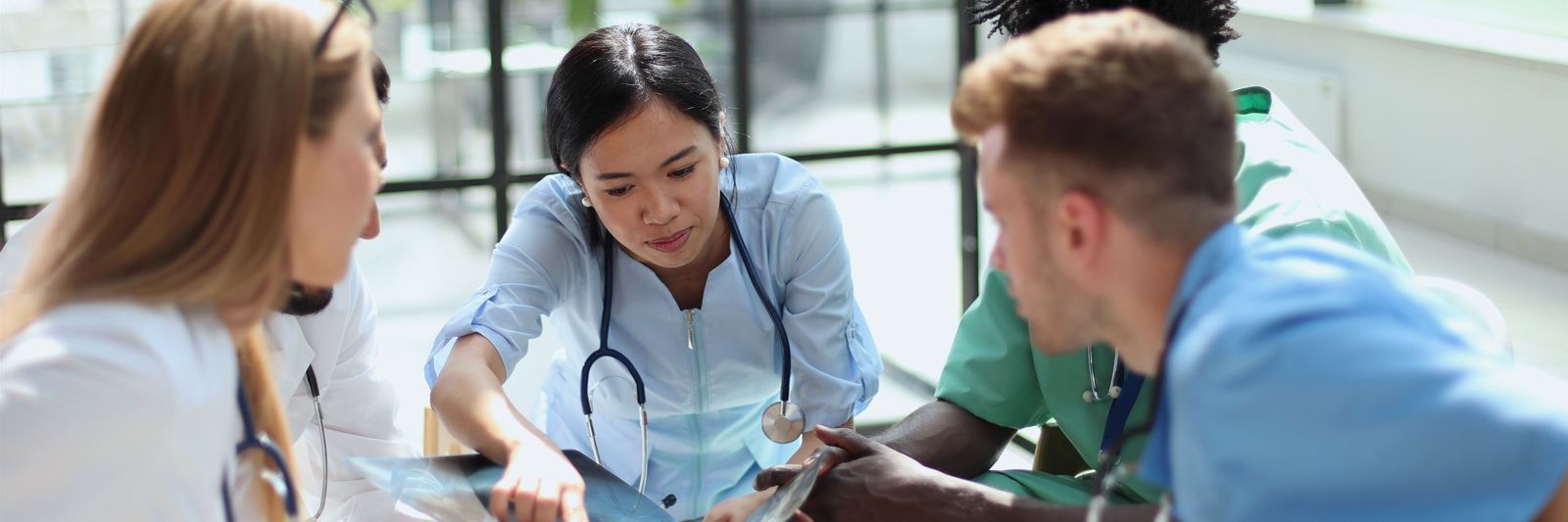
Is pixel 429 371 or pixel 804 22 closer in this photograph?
pixel 429 371

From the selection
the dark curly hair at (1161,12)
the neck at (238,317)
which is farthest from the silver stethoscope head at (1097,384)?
the neck at (238,317)

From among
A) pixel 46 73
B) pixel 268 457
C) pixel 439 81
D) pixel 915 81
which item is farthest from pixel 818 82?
pixel 268 457

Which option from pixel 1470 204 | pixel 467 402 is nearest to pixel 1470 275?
pixel 1470 204

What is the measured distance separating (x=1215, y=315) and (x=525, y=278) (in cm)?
117

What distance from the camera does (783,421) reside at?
188cm

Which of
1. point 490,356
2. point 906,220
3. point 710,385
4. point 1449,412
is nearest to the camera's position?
point 1449,412

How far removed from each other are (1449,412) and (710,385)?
1.29 meters

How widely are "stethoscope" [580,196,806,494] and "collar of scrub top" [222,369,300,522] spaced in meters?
0.69

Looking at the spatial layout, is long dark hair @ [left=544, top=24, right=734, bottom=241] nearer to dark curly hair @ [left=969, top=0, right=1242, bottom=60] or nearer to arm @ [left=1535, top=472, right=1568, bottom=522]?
dark curly hair @ [left=969, top=0, right=1242, bottom=60]

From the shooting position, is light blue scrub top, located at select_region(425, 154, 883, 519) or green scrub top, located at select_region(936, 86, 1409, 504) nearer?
green scrub top, located at select_region(936, 86, 1409, 504)

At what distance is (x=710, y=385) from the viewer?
211 cm

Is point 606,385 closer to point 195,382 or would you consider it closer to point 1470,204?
point 195,382

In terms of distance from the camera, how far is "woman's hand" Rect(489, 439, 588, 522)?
1.53m

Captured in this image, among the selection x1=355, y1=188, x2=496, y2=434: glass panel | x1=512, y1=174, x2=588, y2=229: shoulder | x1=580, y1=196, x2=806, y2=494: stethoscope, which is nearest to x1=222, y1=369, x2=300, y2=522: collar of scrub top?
x1=580, y1=196, x2=806, y2=494: stethoscope
